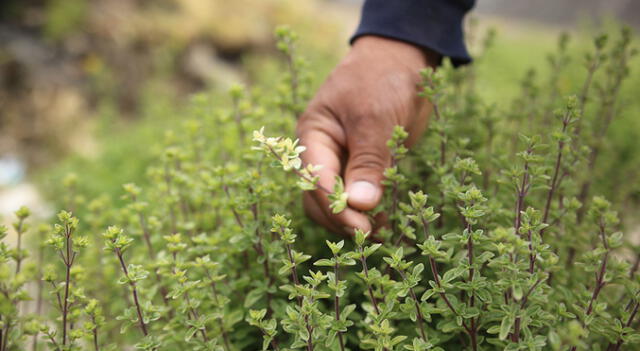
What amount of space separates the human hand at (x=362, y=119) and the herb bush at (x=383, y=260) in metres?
0.10

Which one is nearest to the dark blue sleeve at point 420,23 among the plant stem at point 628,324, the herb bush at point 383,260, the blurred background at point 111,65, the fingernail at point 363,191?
the herb bush at point 383,260

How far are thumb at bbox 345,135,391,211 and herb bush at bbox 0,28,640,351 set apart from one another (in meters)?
0.06

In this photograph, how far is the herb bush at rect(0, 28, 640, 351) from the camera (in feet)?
3.76

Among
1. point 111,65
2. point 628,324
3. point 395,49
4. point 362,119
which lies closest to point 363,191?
point 362,119

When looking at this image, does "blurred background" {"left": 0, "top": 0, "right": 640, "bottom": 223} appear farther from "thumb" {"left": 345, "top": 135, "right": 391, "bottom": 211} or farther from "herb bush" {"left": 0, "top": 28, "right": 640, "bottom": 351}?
"thumb" {"left": 345, "top": 135, "right": 391, "bottom": 211}

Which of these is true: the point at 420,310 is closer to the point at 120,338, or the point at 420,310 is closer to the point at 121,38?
the point at 120,338

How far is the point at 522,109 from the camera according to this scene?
95.2 inches

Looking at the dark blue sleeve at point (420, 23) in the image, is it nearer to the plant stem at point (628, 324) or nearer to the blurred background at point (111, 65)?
the plant stem at point (628, 324)

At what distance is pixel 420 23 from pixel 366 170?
2.49 ft

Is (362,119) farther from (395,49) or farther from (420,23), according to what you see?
(420,23)

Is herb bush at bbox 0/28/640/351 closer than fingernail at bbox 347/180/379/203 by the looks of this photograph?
Yes

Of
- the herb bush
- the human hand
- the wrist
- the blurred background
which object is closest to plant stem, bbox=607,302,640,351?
the herb bush

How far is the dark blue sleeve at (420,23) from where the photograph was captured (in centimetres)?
190

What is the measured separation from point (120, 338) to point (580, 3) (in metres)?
20.7
